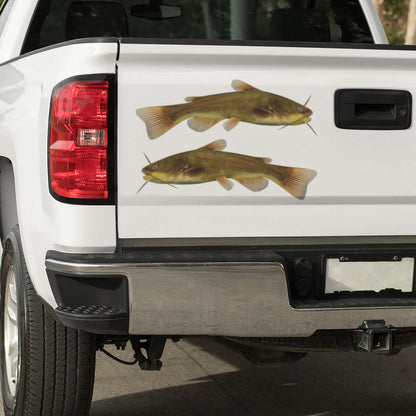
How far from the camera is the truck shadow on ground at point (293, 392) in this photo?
14.8 feet

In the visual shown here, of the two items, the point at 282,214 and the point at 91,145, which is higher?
the point at 91,145

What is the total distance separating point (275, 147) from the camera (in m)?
3.40

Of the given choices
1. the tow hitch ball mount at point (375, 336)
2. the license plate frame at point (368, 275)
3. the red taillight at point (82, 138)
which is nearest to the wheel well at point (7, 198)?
the red taillight at point (82, 138)

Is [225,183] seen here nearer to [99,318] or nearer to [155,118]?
[155,118]

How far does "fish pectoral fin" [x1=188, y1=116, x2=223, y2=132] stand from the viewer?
3.34m

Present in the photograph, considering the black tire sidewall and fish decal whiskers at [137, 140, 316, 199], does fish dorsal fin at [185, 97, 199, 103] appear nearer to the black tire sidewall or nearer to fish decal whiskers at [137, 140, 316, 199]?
fish decal whiskers at [137, 140, 316, 199]

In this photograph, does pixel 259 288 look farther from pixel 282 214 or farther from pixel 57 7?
pixel 57 7

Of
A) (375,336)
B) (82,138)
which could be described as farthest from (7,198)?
(375,336)

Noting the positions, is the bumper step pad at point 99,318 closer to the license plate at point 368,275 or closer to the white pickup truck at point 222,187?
the white pickup truck at point 222,187

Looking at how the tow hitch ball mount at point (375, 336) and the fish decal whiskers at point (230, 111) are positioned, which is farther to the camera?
the tow hitch ball mount at point (375, 336)

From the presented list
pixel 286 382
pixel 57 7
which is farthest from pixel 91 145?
pixel 57 7

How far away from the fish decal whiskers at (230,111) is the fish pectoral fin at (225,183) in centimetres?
18

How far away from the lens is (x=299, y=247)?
11.4ft

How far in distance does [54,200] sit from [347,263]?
105 centimetres
